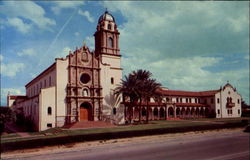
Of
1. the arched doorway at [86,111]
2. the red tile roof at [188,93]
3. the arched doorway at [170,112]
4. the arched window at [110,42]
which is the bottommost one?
the arched doorway at [170,112]

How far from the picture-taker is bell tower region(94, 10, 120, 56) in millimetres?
45875

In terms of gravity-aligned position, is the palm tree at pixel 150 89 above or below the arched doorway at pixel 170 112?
above

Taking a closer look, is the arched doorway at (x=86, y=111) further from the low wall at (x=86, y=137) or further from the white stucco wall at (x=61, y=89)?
the low wall at (x=86, y=137)

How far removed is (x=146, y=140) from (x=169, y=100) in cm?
3976

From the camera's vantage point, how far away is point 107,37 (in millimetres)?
46406

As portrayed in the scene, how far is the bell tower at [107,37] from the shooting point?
4588 centimetres

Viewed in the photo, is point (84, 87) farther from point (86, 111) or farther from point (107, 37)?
point (107, 37)

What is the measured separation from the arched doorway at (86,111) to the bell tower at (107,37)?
11164mm

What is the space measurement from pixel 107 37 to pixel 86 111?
15904 mm

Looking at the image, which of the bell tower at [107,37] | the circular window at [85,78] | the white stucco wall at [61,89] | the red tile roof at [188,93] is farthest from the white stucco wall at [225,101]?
the white stucco wall at [61,89]

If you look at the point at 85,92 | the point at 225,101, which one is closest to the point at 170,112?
the point at 225,101

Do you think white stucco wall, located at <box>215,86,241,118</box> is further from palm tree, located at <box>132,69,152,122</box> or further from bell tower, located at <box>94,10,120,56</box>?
bell tower, located at <box>94,10,120,56</box>

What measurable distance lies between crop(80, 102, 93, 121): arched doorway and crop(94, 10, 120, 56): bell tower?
36.6ft

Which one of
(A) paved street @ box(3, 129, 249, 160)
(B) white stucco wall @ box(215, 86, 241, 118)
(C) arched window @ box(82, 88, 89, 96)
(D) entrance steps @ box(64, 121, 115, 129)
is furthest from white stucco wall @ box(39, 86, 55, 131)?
(B) white stucco wall @ box(215, 86, 241, 118)
